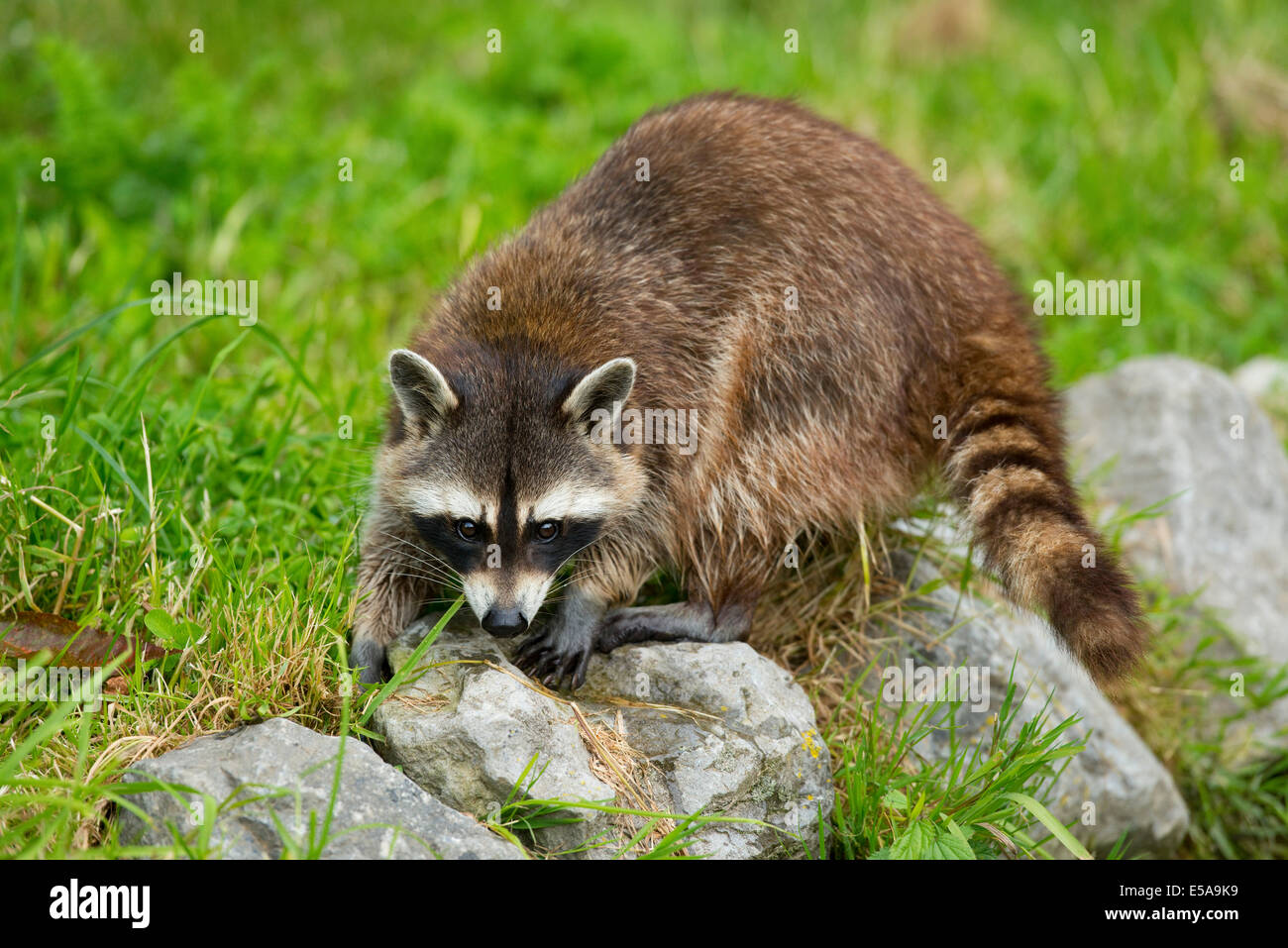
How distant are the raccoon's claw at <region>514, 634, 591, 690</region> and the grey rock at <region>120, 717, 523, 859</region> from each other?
859 mm

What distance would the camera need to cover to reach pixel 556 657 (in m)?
4.68

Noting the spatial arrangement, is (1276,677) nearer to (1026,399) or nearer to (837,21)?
(1026,399)

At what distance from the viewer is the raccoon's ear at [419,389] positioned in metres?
4.46

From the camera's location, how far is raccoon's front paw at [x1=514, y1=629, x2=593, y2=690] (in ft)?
15.3

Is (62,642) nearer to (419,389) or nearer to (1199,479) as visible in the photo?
(419,389)

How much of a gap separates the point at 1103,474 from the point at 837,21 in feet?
20.4

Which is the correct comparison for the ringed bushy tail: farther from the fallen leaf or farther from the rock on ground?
the fallen leaf

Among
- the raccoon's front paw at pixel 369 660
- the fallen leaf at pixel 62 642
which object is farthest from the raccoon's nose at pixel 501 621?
the fallen leaf at pixel 62 642

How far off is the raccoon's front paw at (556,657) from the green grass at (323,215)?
72 cm

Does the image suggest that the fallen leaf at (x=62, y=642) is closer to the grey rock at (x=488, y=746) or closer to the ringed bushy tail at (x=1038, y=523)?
the grey rock at (x=488, y=746)

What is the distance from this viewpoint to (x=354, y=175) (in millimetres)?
8031

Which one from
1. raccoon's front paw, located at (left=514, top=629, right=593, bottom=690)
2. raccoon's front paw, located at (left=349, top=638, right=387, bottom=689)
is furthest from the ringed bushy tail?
raccoon's front paw, located at (left=349, top=638, right=387, bottom=689)

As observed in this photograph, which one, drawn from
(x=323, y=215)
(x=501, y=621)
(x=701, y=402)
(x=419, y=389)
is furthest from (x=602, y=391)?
(x=323, y=215)

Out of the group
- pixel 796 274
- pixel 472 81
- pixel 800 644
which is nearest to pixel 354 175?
pixel 472 81
